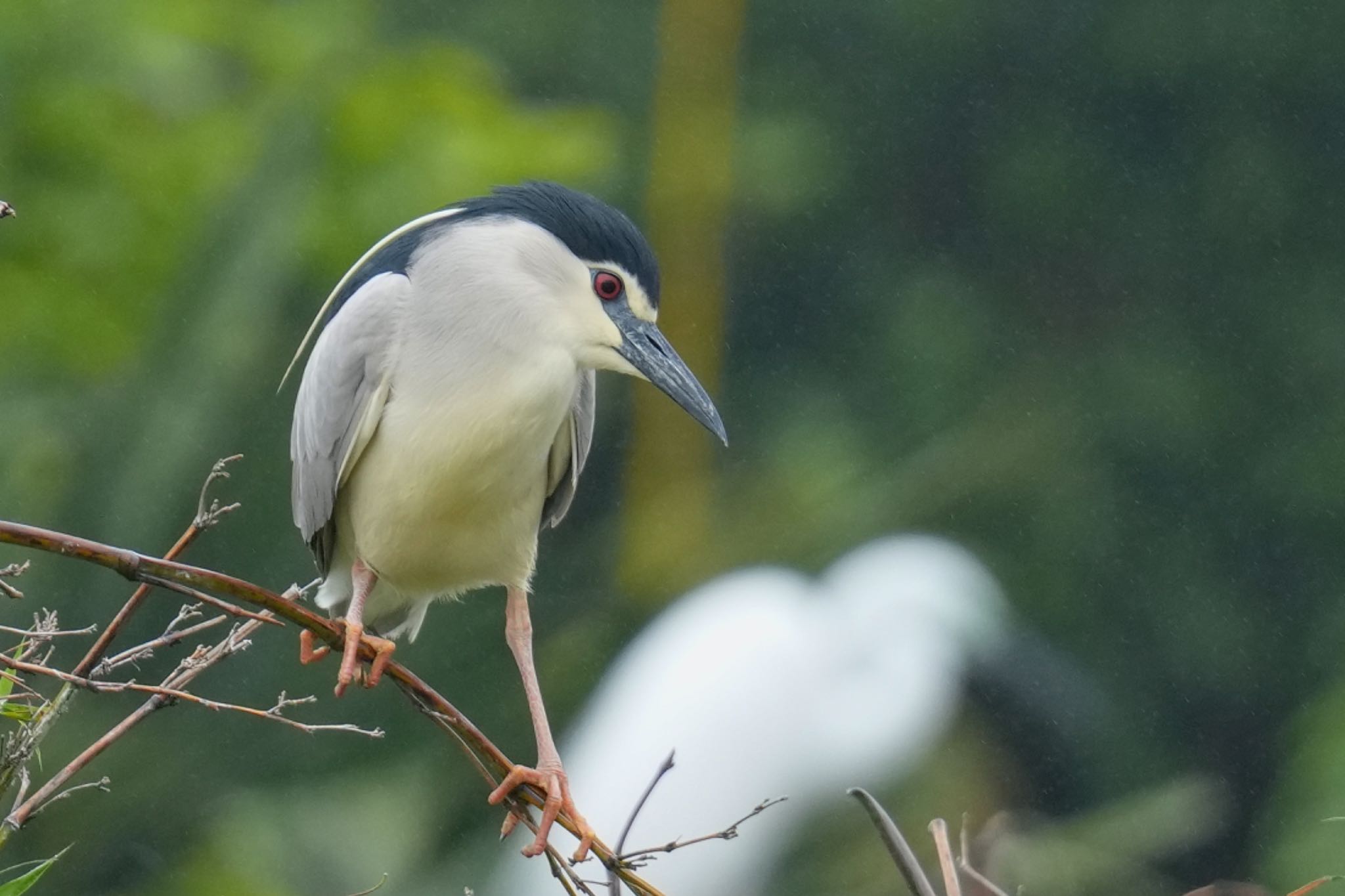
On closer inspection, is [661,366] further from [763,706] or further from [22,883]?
[763,706]

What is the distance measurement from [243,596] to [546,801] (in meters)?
0.36

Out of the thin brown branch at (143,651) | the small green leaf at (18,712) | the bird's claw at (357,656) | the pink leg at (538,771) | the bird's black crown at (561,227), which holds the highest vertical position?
the bird's black crown at (561,227)

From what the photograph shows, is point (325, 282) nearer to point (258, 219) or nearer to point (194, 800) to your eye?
point (258, 219)

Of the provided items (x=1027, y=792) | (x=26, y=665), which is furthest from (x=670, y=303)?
(x=26, y=665)

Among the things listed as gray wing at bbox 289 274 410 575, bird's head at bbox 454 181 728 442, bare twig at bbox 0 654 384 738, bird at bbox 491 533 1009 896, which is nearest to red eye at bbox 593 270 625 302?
bird's head at bbox 454 181 728 442

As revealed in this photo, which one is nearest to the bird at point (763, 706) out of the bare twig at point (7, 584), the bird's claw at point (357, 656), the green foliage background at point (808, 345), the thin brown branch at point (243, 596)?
the green foliage background at point (808, 345)

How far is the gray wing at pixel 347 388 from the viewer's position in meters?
1.25

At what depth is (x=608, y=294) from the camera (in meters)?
1.26

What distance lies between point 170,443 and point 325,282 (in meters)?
0.66

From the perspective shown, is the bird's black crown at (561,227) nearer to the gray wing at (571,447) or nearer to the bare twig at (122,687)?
the gray wing at (571,447)

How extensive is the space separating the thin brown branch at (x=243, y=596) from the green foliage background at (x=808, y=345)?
1666mm

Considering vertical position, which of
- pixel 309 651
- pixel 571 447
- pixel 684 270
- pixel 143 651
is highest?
pixel 143 651

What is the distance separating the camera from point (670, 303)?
4375 millimetres

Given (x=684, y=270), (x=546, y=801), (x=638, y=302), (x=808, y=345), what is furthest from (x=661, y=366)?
(x=808, y=345)
